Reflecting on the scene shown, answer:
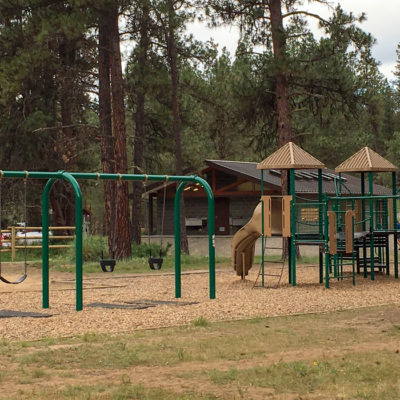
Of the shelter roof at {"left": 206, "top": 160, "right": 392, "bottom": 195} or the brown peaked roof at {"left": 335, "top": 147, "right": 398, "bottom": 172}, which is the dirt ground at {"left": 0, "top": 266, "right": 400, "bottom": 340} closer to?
the brown peaked roof at {"left": 335, "top": 147, "right": 398, "bottom": 172}

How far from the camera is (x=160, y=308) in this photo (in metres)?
12.9

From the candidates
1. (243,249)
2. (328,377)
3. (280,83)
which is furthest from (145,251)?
(328,377)

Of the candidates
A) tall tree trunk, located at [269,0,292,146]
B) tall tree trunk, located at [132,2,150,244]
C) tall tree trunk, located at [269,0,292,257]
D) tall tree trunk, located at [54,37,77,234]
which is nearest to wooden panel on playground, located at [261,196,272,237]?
tall tree trunk, located at [269,0,292,257]

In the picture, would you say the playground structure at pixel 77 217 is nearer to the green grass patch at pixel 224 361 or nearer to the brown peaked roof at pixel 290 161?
the green grass patch at pixel 224 361

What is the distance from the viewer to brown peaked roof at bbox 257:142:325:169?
17.5 metres

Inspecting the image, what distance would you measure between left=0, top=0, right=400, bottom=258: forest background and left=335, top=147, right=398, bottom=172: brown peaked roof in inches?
159

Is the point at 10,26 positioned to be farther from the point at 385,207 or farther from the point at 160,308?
the point at 160,308

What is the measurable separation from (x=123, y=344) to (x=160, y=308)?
359 centimetres

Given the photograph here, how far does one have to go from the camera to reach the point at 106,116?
25.6 metres

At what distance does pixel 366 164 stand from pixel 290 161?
2.76 m

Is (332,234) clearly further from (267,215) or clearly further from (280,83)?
(280,83)

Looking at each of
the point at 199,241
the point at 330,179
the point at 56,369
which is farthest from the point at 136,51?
the point at 56,369

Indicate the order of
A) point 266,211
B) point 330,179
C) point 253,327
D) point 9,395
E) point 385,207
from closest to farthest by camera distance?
point 9,395 → point 253,327 → point 266,211 → point 385,207 → point 330,179

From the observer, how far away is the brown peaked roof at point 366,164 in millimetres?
19328
